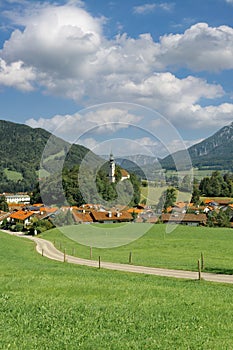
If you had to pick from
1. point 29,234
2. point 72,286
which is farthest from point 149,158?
point 29,234

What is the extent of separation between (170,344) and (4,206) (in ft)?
556

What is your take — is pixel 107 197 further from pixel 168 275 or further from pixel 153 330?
pixel 153 330

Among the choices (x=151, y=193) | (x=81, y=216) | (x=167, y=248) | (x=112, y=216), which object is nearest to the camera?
(x=151, y=193)

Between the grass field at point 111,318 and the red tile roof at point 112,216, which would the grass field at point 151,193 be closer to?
the red tile roof at point 112,216

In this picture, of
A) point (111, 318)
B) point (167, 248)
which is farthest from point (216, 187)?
point (111, 318)

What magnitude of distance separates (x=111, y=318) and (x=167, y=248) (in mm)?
48707

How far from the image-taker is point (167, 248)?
60.3 metres

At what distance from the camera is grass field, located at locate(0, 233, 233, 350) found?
10289mm

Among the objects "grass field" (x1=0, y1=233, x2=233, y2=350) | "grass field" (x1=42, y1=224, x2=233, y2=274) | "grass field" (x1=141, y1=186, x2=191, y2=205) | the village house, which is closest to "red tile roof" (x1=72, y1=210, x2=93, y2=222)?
"grass field" (x1=42, y1=224, x2=233, y2=274)

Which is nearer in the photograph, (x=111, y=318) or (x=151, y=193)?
(x=111, y=318)

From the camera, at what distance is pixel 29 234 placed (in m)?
96.4

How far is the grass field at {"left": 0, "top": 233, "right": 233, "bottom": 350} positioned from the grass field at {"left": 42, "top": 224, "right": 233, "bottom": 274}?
17356mm

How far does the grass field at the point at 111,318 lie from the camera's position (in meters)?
10.3

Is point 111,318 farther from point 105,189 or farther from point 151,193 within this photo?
point 151,193
